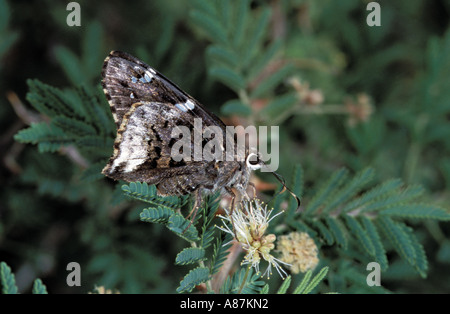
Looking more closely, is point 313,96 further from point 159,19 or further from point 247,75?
point 159,19

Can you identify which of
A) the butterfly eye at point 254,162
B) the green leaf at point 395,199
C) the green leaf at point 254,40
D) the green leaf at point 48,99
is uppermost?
the green leaf at point 254,40

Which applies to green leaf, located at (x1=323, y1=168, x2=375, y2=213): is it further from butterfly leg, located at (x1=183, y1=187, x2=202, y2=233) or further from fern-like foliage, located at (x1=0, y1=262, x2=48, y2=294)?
fern-like foliage, located at (x1=0, y1=262, x2=48, y2=294)

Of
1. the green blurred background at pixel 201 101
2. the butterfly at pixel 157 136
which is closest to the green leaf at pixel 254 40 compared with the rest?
the green blurred background at pixel 201 101

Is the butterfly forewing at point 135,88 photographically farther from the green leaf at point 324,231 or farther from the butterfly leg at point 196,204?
the green leaf at point 324,231

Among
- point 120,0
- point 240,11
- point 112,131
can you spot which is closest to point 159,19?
point 120,0

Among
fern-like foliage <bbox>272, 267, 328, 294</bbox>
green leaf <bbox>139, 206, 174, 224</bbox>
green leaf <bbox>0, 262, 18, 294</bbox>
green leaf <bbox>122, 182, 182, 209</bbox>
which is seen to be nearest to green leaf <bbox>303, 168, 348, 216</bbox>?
fern-like foliage <bbox>272, 267, 328, 294</bbox>

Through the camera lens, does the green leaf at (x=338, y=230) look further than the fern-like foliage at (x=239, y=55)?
No

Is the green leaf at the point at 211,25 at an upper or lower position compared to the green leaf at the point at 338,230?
upper

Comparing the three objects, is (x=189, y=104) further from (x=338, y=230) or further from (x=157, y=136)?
(x=338, y=230)
